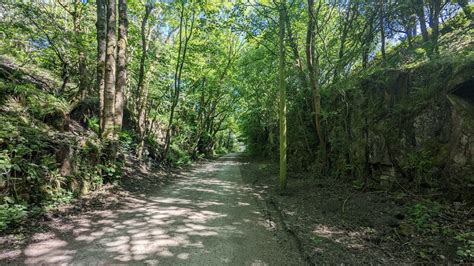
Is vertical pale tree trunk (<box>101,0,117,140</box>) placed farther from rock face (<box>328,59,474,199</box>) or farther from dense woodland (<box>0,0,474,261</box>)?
rock face (<box>328,59,474,199</box>)

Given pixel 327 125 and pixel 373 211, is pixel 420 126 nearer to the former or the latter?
pixel 373 211

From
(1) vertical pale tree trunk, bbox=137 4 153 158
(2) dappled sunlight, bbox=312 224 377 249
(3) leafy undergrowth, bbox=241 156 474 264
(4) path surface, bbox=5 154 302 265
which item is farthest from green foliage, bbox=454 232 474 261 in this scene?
(1) vertical pale tree trunk, bbox=137 4 153 158

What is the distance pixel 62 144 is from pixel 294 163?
10.4m

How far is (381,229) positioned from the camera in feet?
14.3

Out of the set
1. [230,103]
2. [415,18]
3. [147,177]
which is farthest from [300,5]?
[230,103]

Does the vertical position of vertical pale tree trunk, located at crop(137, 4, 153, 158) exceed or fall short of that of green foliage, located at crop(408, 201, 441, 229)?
it exceeds it

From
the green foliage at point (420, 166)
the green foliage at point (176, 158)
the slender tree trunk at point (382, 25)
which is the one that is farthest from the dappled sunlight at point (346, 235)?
the green foliage at point (176, 158)

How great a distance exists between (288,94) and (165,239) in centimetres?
974

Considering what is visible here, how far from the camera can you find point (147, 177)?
9914mm

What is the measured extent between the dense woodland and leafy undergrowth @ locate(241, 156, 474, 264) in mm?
127

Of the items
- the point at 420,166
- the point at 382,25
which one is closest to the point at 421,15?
the point at 382,25

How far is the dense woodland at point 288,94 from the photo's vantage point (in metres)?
4.80

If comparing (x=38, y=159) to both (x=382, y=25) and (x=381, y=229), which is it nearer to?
(x=381, y=229)

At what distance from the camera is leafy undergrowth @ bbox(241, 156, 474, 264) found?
3.45 m
